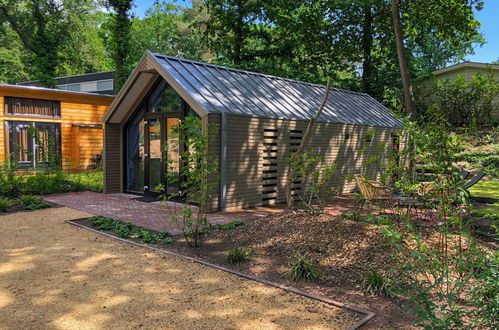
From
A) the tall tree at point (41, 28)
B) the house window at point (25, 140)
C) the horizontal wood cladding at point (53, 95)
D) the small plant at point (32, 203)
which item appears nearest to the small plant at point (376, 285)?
the small plant at point (32, 203)

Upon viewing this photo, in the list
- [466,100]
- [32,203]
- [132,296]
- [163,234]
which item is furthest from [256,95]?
[466,100]

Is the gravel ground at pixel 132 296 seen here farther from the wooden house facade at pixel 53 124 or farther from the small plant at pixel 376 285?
the wooden house facade at pixel 53 124

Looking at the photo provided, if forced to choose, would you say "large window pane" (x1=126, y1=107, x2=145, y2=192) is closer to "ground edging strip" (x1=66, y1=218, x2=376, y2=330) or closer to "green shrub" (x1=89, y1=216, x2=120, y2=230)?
"green shrub" (x1=89, y1=216, x2=120, y2=230)

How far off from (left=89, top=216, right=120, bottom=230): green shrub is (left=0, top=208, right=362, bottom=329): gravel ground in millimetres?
1177

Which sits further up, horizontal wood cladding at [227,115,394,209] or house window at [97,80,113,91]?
house window at [97,80,113,91]

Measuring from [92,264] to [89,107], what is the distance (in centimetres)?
1493

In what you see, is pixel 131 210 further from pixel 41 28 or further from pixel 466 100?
pixel 41 28

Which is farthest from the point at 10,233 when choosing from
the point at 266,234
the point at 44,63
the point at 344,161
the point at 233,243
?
the point at 44,63

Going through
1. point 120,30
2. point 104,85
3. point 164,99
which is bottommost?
point 164,99

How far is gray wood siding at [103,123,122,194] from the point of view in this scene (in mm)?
11047

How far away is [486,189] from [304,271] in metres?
10.3

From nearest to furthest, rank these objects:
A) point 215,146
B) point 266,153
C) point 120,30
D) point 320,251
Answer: point 320,251
point 215,146
point 266,153
point 120,30

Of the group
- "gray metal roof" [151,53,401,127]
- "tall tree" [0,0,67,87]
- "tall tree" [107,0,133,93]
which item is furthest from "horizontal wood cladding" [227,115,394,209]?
"tall tree" [0,0,67,87]

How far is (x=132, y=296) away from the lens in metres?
3.72
